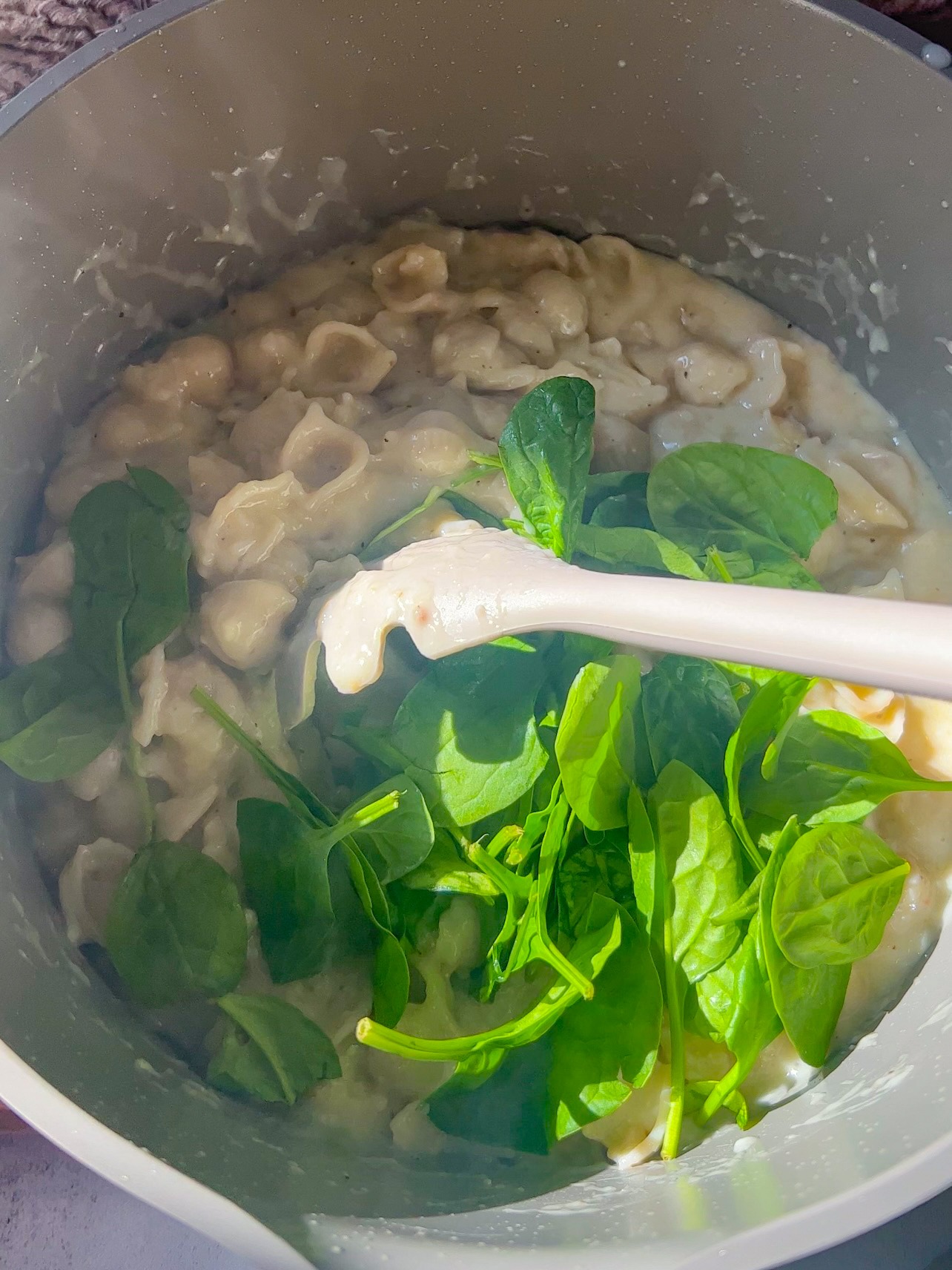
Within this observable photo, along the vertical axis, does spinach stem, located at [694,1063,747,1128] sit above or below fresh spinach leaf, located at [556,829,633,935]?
below

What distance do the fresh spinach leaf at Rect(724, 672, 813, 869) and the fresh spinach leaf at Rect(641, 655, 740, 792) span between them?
2 centimetres

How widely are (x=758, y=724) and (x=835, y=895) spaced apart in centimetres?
12

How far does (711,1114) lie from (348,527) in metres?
0.50

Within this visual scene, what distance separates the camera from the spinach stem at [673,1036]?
0.68 meters

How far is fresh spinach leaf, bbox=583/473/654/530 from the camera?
84 centimetres

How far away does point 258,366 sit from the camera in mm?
890

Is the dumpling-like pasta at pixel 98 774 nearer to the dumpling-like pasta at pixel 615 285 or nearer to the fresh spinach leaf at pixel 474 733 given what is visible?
the fresh spinach leaf at pixel 474 733

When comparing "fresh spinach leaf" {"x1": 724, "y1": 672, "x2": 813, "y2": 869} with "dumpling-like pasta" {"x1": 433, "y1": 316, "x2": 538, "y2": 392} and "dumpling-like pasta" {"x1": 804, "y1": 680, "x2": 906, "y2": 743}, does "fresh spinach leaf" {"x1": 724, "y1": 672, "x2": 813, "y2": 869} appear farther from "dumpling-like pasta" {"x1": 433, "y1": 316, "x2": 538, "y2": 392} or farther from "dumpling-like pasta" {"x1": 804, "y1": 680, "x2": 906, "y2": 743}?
"dumpling-like pasta" {"x1": 433, "y1": 316, "x2": 538, "y2": 392}

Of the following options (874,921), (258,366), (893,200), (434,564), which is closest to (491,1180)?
(874,921)

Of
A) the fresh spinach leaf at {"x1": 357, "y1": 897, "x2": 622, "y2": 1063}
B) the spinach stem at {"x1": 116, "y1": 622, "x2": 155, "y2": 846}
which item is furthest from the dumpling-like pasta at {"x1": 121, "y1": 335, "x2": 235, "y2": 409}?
the fresh spinach leaf at {"x1": 357, "y1": 897, "x2": 622, "y2": 1063}

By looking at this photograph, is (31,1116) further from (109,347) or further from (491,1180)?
(109,347)

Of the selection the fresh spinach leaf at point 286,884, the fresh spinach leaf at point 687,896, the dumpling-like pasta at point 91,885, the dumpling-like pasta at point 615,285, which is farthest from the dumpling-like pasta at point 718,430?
the dumpling-like pasta at point 91,885

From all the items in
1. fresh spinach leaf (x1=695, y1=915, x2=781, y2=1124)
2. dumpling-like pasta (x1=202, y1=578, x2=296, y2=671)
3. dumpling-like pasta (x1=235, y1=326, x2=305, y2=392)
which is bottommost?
fresh spinach leaf (x1=695, y1=915, x2=781, y2=1124)

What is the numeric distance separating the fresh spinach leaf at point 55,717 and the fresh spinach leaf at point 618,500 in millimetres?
401
